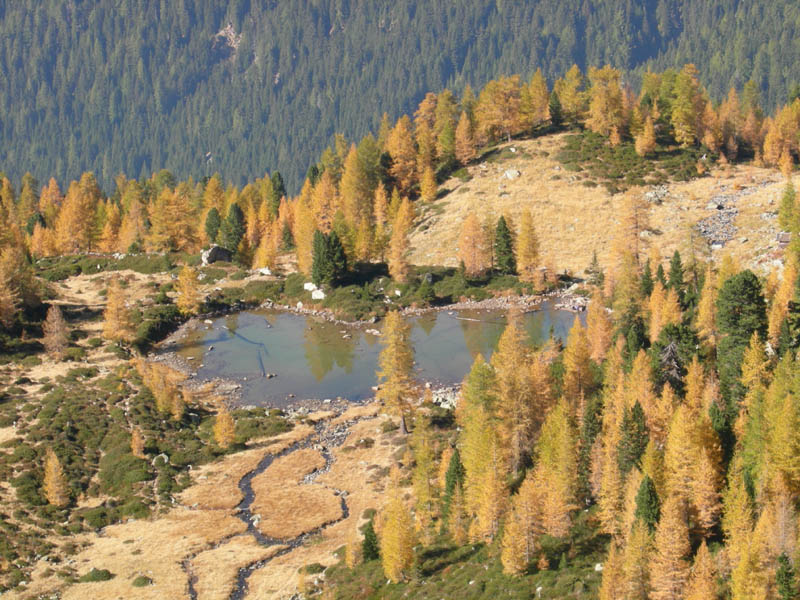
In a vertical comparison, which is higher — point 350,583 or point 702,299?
point 702,299

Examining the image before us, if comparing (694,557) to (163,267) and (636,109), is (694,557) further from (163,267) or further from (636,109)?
(636,109)

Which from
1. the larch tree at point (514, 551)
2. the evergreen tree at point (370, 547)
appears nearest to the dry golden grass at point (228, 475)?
the evergreen tree at point (370, 547)

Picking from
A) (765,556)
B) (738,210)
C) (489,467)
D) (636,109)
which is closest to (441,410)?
(489,467)

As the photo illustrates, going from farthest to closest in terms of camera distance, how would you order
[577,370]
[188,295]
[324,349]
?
1. [188,295]
2. [324,349]
3. [577,370]

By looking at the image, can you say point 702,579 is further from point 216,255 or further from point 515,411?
point 216,255

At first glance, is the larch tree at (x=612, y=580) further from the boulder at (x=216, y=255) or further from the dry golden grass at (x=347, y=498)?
the boulder at (x=216, y=255)

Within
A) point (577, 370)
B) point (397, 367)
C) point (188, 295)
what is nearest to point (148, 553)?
point (397, 367)
